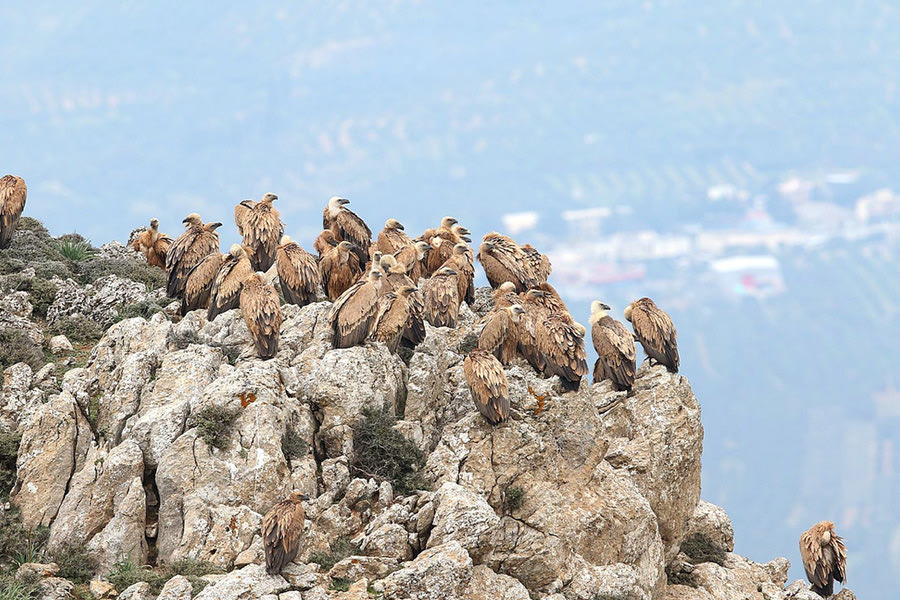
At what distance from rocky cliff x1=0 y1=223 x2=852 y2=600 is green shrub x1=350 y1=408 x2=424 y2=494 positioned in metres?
0.03

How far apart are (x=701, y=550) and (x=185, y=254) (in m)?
13.8

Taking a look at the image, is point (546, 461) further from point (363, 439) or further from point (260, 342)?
point (260, 342)

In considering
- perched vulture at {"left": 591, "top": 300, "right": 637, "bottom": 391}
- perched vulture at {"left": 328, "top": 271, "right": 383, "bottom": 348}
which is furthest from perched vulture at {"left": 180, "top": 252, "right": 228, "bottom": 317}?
perched vulture at {"left": 591, "top": 300, "right": 637, "bottom": 391}

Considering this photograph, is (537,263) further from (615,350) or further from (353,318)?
(353,318)

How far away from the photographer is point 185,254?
77.0 feet

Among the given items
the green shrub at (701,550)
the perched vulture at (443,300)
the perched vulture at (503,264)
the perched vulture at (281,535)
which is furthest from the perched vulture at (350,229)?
the perched vulture at (281,535)

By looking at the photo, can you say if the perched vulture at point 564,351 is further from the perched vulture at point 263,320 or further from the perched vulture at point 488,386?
the perched vulture at point 263,320

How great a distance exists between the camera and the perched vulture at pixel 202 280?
71.9 ft

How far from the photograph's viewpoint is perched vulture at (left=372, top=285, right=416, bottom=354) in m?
18.9

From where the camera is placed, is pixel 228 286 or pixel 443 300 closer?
pixel 228 286

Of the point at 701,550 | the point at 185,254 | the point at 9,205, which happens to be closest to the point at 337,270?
the point at 185,254

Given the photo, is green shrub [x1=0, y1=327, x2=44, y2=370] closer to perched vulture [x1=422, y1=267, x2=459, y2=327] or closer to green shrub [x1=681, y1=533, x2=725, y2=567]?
perched vulture [x1=422, y1=267, x2=459, y2=327]

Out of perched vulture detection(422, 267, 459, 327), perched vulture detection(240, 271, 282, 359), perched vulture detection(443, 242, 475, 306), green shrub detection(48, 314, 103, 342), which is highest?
perched vulture detection(443, 242, 475, 306)

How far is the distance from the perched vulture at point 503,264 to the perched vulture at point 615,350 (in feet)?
11.4
